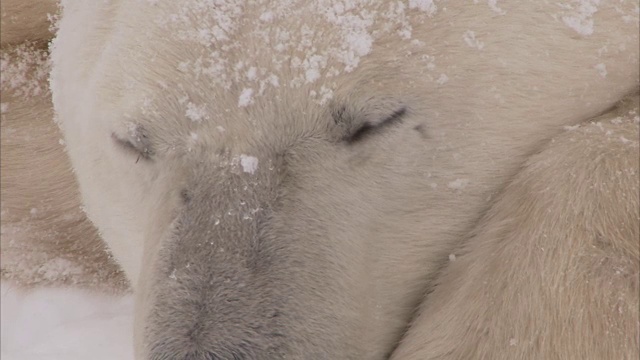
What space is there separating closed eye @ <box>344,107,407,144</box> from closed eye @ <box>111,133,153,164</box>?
0.41m

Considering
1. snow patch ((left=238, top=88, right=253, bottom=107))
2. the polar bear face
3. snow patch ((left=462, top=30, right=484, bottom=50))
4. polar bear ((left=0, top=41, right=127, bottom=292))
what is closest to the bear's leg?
the polar bear face

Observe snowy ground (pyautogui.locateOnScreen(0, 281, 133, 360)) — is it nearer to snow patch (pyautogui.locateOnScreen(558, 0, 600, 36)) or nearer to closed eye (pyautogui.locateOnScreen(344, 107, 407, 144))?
closed eye (pyautogui.locateOnScreen(344, 107, 407, 144))

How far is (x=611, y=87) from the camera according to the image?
1.81 metres

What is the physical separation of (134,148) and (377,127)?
1.69 feet

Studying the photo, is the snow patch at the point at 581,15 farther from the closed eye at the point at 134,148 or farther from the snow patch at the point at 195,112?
the closed eye at the point at 134,148

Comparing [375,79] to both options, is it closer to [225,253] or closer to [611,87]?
[225,253]

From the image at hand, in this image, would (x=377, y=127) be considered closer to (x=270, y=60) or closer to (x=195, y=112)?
(x=270, y=60)

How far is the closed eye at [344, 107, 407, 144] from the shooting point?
1.61 m

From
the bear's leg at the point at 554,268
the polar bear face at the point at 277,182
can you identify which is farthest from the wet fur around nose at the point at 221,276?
the bear's leg at the point at 554,268

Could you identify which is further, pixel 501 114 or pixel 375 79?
pixel 501 114

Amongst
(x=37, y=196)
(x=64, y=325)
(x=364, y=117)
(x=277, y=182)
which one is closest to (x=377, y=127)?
(x=364, y=117)

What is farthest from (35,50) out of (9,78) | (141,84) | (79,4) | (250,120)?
(250,120)

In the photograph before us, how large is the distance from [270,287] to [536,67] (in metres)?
0.71

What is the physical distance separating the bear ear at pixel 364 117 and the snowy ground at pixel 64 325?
39.9 inches
